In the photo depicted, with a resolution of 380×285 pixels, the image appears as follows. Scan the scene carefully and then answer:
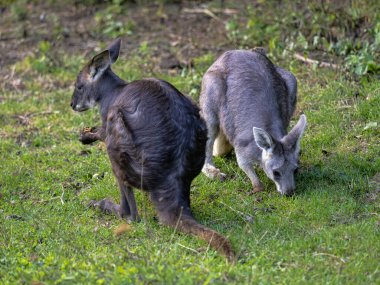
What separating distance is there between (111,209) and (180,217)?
982mm

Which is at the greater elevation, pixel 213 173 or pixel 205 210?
pixel 205 210

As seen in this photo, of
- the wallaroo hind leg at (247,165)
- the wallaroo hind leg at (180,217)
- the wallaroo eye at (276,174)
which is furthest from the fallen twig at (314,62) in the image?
the wallaroo hind leg at (180,217)

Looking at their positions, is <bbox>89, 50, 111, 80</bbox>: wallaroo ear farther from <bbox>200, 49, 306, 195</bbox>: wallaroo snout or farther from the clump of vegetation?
the clump of vegetation

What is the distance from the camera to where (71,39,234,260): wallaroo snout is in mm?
6031

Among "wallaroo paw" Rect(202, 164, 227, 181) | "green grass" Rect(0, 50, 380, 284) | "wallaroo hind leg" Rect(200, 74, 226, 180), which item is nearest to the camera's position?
"green grass" Rect(0, 50, 380, 284)

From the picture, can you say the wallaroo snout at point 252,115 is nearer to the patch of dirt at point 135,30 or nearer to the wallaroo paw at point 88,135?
the wallaroo paw at point 88,135

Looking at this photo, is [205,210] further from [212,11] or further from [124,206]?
[212,11]

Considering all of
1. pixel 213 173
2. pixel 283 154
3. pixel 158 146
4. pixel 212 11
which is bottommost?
A: pixel 212 11

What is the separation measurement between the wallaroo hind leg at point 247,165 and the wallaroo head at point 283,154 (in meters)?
0.17

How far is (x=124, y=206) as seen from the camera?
21.3 feet

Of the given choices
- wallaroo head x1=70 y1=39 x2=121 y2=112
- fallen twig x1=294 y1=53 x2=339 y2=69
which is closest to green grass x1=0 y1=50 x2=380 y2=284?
fallen twig x1=294 y1=53 x2=339 y2=69

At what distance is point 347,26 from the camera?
31.7 ft

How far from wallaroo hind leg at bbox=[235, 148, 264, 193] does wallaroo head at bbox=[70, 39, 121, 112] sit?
1471 millimetres

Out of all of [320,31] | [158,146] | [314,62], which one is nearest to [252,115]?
[158,146]
